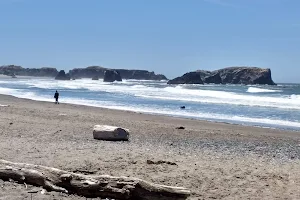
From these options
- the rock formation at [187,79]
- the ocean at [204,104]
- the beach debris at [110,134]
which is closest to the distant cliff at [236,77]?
the rock formation at [187,79]

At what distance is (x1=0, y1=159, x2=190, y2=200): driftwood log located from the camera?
21.5 feet

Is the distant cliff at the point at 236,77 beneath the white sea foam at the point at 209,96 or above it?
above

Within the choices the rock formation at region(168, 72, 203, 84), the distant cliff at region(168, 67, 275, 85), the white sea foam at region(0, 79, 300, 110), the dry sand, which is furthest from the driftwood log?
the rock formation at region(168, 72, 203, 84)

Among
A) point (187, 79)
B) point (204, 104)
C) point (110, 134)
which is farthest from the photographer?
point (187, 79)

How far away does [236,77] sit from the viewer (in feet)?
443

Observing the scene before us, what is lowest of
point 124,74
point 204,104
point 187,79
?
point 204,104

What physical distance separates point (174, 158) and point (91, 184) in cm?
324

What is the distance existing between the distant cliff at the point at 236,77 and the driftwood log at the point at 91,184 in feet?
365

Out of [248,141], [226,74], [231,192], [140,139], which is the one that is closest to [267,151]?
[248,141]

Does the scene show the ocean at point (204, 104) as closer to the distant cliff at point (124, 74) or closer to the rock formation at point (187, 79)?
the rock formation at point (187, 79)

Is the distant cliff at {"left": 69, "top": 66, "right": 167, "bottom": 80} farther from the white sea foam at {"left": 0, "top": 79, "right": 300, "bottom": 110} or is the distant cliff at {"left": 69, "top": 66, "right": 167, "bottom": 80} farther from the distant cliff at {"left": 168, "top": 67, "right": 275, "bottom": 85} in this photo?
the white sea foam at {"left": 0, "top": 79, "right": 300, "bottom": 110}

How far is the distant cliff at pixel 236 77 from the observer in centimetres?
12075

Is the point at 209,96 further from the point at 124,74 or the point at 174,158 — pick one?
the point at 124,74

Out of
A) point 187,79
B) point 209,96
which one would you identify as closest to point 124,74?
point 187,79
